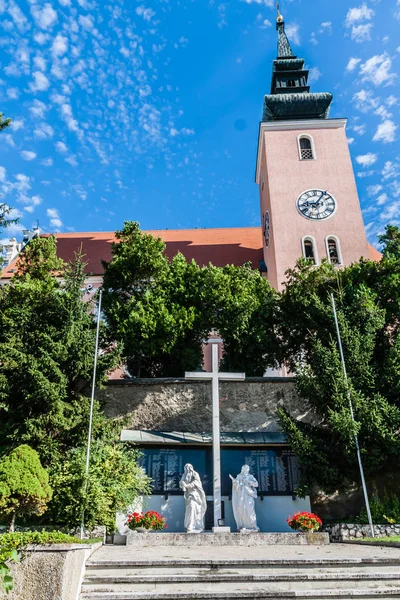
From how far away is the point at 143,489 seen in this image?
1388 centimetres

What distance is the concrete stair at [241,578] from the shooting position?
6289 millimetres

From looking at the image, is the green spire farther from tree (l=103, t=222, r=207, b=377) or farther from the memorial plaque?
the memorial plaque

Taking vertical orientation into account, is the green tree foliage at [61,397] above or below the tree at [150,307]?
below

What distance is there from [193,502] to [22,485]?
5.05 m

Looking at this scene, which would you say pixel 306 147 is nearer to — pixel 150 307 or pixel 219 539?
pixel 150 307

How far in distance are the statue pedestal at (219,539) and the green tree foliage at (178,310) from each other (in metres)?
8.04

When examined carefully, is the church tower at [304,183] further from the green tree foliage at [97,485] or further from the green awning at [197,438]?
the green tree foliage at [97,485]

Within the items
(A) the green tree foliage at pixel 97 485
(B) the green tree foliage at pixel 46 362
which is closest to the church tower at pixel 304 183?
(B) the green tree foliage at pixel 46 362

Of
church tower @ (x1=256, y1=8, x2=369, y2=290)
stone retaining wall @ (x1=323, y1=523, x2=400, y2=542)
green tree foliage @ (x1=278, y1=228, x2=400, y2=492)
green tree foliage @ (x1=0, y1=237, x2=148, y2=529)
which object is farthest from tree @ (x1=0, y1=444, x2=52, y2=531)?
church tower @ (x1=256, y1=8, x2=369, y2=290)

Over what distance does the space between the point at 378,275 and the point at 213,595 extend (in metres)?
15.6

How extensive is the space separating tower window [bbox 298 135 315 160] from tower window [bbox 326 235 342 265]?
5.78 metres

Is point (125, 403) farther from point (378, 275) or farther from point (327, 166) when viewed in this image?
point (327, 166)

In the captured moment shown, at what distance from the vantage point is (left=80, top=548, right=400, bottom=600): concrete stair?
6289 millimetres

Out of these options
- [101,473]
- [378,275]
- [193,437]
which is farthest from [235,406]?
[378,275]
